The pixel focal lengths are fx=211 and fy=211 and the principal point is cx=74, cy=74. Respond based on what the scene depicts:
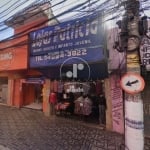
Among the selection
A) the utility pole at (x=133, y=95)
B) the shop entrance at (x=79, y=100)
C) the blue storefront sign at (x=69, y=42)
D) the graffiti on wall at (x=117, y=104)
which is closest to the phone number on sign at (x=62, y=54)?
the blue storefront sign at (x=69, y=42)

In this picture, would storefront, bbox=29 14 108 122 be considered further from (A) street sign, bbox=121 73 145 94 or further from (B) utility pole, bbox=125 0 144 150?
(A) street sign, bbox=121 73 145 94

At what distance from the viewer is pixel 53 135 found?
24.4 ft

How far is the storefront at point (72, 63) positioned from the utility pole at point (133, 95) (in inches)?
150

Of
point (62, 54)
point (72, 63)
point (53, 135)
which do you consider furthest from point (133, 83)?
point (62, 54)

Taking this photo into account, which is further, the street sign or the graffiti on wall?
the graffiti on wall

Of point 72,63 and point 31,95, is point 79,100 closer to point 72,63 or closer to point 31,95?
point 72,63

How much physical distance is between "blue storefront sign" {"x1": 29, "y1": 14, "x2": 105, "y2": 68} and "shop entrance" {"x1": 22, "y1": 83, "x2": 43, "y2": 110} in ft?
11.7

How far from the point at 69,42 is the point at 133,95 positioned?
18.5ft

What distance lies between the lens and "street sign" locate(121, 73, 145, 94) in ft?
11.9

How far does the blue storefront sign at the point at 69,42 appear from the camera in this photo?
7992 mm

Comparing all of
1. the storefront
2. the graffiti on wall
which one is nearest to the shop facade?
the storefront

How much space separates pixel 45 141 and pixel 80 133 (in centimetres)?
146

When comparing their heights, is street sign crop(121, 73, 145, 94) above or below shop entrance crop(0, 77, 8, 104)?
above

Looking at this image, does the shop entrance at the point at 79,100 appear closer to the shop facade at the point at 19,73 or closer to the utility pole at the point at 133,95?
the shop facade at the point at 19,73
